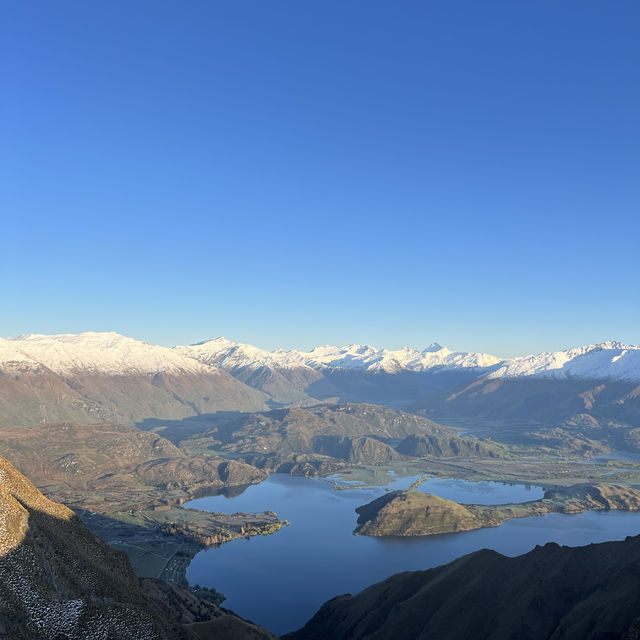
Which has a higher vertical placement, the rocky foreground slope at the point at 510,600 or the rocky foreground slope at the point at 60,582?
the rocky foreground slope at the point at 60,582

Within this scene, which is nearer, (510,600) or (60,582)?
(60,582)

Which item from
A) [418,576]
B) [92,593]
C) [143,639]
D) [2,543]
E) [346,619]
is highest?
[2,543]

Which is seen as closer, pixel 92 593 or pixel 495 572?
pixel 92 593

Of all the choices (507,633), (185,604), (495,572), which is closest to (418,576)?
(495,572)

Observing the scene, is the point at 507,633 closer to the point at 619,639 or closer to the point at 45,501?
the point at 619,639

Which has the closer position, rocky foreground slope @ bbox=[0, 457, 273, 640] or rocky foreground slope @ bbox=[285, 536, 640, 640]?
rocky foreground slope @ bbox=[0, 457, 273, 640]
